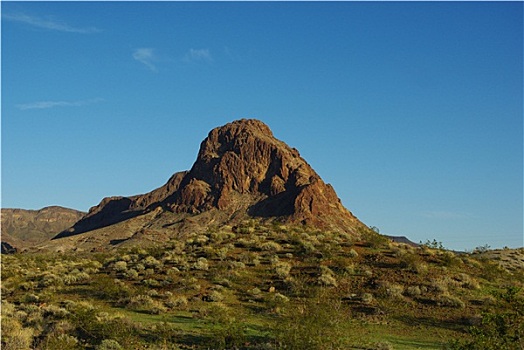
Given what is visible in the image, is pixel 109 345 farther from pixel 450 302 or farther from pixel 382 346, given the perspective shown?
pixel 450 302

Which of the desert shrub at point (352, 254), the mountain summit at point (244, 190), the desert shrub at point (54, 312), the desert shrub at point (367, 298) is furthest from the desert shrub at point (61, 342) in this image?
the mountain summit at point (244, 190)

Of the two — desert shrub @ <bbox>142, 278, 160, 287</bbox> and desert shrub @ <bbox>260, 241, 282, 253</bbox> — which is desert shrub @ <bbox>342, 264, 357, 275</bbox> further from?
desert shrub @ <bbox>142, 278, 160, 287</bbox>

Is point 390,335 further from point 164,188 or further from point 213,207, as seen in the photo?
point 164,188

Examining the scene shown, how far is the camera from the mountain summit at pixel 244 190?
117m

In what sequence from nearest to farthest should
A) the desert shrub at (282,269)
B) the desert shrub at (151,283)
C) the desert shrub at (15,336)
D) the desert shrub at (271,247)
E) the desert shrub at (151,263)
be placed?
1. the desert shrub at (15,336)
2. the desert shrub at (282,269)
3. the desert shrub at (151,283)
4. the desert shrub at (151,263)
5. the desert shrub at (271,247)

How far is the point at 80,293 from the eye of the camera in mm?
32812

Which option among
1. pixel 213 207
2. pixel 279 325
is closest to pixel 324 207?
pixel 213 207

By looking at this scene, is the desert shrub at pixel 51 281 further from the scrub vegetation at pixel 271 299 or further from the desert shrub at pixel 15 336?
the desert shrub at pixel 15 336

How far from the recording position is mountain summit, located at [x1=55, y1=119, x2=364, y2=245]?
384ft

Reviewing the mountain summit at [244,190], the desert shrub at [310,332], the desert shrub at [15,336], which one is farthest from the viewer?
the mountain summit at [244,190]

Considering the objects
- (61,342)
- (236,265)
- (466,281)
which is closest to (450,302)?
(466,281)

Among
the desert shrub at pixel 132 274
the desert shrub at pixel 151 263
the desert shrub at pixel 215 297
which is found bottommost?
the desert shrub at pixel 215 297

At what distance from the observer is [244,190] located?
455 feet

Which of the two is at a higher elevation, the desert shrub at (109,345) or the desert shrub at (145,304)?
the desert shrub at (145,304)
